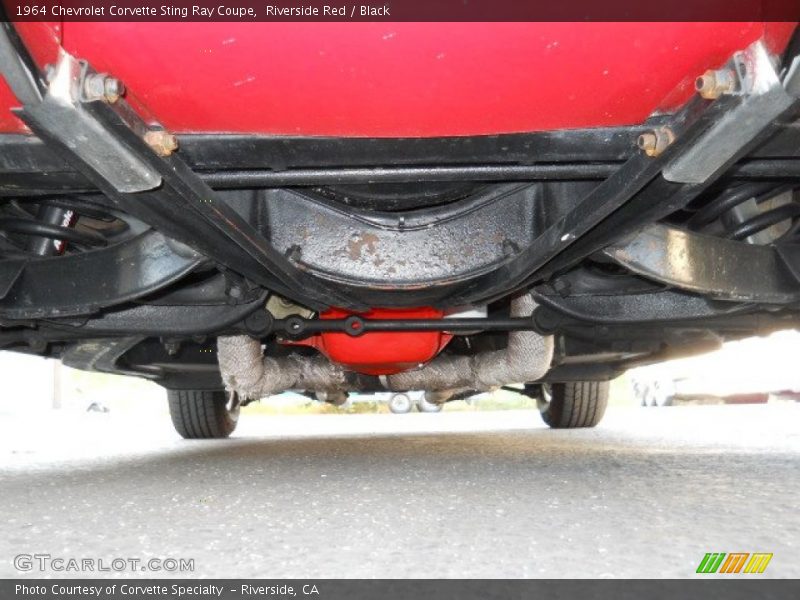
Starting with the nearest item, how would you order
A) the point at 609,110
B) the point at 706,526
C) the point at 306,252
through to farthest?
the point at 609,110 < the point at 706,526 < the point at 306,252

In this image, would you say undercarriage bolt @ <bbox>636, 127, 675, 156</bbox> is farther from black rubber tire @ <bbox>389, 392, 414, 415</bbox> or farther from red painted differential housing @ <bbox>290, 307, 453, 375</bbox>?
black rubber tire @ <bbox>389, 392, 414, 415</bbox>

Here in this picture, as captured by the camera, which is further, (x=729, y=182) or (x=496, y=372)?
(x=496, y=372)

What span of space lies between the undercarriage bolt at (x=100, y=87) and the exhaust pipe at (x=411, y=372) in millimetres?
1098

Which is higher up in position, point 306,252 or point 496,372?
point 306,252

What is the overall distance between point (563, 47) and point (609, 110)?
0.47ft

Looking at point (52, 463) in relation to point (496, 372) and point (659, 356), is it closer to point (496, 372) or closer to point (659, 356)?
point (496, 372)

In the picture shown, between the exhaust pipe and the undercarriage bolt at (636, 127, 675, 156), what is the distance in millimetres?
845

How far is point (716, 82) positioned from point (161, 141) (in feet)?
Answer: 2.16

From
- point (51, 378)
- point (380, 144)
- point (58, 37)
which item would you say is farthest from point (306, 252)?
point (51, 378)

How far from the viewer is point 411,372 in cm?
215

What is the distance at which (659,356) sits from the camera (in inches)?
86.4

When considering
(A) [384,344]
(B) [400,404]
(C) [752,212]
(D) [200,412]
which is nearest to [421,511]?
(A) [384,344]

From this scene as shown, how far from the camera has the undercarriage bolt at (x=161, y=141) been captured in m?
0.82

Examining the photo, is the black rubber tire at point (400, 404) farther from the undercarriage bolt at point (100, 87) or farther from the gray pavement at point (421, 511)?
the undercarriage bolt at point (100, 87)
